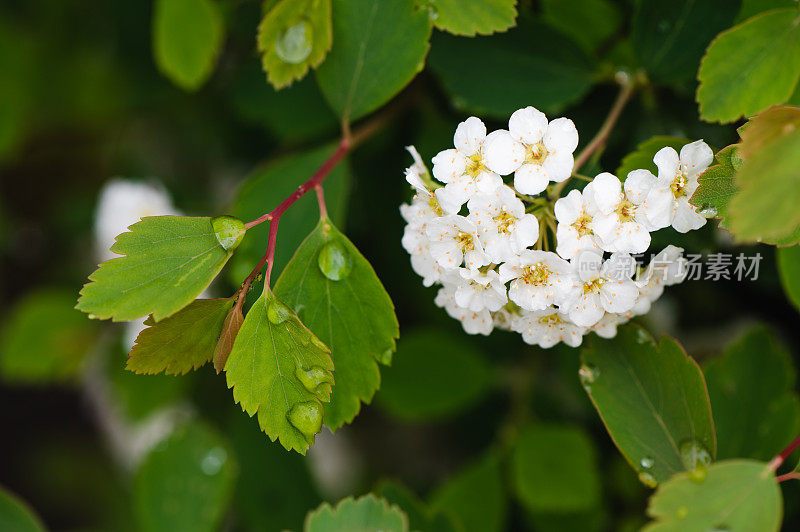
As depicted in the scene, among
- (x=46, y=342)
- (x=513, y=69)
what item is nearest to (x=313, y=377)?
(x=513, y=69)

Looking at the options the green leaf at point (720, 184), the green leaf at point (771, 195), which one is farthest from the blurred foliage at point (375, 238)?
the green leaf at point (720, 184)

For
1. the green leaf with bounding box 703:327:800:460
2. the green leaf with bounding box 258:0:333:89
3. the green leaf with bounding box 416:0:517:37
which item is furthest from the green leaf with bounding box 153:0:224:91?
the green leaf with bounding box 703:327:800:460

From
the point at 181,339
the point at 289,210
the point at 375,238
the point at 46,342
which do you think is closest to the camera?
the point at 181,339

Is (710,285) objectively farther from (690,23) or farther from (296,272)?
(296,272)

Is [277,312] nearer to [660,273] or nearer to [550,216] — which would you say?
[550,216]

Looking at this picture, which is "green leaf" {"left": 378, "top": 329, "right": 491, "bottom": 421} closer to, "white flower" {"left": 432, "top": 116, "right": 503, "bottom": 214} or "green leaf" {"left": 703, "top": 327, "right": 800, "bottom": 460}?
"green leaf" {"left": 703, "top": 327, "right": 800, "bottom": 460}

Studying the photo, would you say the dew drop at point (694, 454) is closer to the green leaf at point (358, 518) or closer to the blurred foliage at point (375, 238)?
the blurred foliage at point (375, 238)

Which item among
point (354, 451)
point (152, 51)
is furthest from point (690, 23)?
point (354, 451)

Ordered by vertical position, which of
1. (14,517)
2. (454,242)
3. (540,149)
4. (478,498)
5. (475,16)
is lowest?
(478,498)
